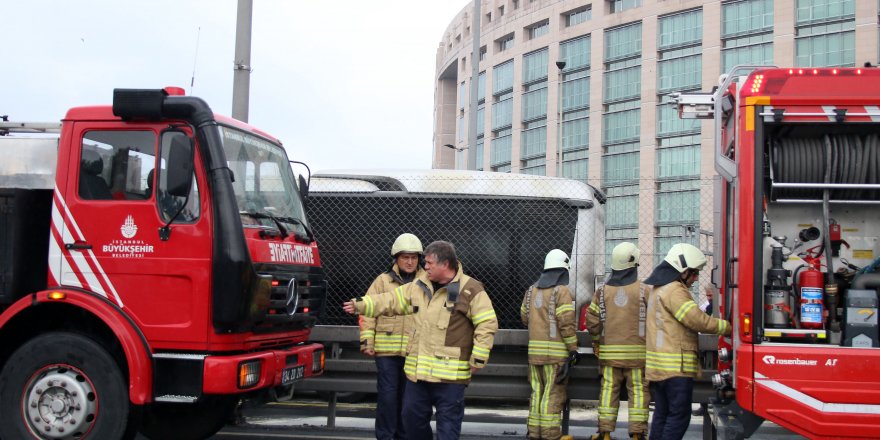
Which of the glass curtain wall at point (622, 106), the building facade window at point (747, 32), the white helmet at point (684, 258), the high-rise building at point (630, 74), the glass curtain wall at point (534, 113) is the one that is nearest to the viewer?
the white helmet at point (684, 258)

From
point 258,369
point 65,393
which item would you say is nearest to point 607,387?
point 258,369

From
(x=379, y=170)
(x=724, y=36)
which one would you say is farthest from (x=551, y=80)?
(x=379, y=170)

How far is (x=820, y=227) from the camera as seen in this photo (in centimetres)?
667

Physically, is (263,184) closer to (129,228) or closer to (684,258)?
(129,228)

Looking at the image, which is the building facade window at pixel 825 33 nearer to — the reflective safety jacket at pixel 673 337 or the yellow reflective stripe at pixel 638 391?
the yellow reflective stripe at pixel 638 391

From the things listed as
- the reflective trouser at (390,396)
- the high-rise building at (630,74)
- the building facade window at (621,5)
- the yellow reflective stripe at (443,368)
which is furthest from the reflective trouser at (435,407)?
the building facade window at (621,5)

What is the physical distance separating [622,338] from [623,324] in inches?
4.9

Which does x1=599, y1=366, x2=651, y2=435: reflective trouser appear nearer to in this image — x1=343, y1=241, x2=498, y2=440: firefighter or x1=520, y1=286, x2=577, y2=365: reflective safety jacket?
x1=520, y1=286, x2=577, y2=365: reflective safety jacket

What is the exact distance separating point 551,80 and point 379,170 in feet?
149

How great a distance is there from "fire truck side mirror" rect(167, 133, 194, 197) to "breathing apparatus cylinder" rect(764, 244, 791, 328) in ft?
14.0

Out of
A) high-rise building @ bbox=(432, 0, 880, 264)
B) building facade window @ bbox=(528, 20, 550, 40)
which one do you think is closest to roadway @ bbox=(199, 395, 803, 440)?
high-rise building @ bbox=(432, 0, 880, 264)

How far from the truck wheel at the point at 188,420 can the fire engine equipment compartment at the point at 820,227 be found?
4.62 metres

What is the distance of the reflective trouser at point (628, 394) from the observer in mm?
7777

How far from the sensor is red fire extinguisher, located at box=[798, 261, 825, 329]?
244 inches
